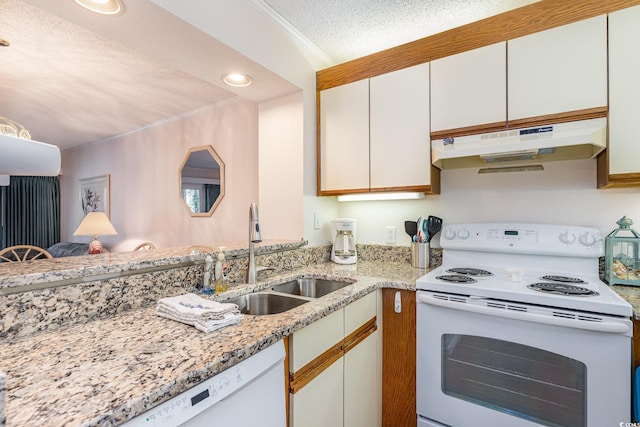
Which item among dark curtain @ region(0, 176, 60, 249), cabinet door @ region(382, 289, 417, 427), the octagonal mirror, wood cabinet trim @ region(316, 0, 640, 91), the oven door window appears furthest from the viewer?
dark curtain @ region(0, 176, 60, 249)

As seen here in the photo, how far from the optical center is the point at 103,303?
106cm

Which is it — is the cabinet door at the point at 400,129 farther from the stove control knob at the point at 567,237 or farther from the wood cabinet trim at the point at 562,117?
the stove control knob at the point at 567,237

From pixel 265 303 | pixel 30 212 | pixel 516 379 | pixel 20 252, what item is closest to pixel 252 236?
pixel 265 303

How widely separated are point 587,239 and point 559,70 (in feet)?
2.80

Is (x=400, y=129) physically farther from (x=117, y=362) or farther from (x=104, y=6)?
(x=117, y=362)

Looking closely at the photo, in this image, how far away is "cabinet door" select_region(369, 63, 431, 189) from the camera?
180 cm

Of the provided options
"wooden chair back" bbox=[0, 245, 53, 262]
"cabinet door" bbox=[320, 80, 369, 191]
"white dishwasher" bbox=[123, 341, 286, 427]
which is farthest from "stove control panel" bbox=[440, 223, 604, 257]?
"wooden chair back" bbox=[0, 245, 53, 262]

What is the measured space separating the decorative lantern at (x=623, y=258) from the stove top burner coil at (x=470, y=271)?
51 cm

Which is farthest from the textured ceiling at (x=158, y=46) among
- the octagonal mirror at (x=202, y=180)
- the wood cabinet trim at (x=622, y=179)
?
the wood cabinet trim at (x=622, y=179)

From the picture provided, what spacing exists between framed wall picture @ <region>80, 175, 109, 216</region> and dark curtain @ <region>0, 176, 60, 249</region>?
131 cm

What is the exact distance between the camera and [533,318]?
1237 millimetres

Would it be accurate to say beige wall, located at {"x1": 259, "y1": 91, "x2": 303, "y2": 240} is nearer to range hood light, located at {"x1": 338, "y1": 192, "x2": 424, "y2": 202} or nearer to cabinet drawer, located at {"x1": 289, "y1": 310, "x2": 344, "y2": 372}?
range hood light, located at {"x1": 338, "y1": 192, "x2": 424, "y2": 202}

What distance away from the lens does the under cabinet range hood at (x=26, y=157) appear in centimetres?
53

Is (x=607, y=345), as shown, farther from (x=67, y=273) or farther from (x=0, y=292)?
(x=0, y=292)
